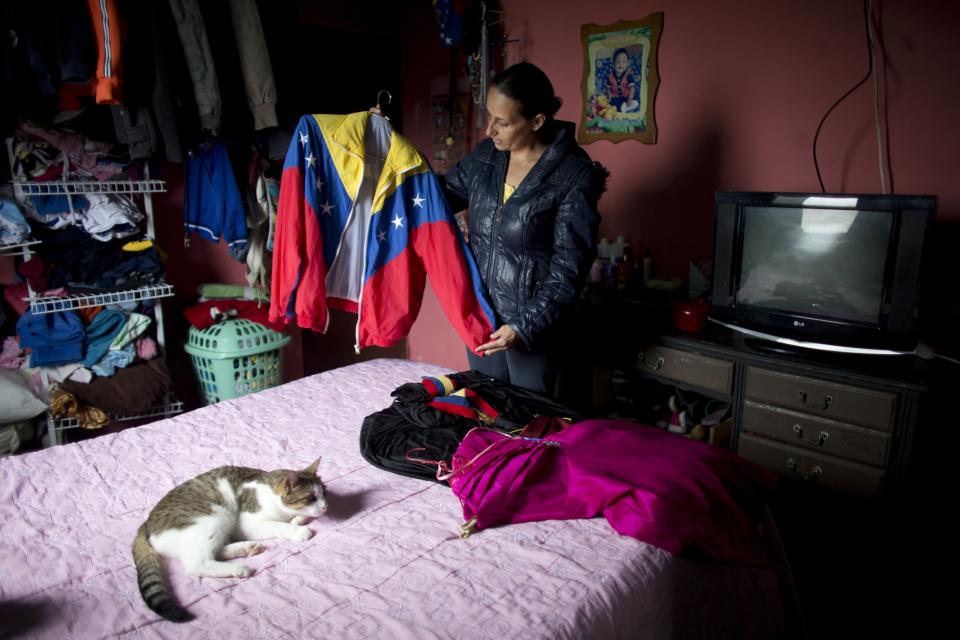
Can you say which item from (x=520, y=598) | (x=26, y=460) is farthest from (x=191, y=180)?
(x=520, y=598)

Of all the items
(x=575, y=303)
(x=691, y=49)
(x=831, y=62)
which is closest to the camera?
(x=575, y=303)

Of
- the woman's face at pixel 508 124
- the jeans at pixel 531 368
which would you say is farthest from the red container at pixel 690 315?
the woman's face at pixel 508 124

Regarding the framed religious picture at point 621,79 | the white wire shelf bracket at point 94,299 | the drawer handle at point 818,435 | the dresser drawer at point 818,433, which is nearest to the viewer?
the dresser drawer at point 818,433

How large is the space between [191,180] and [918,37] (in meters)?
2.92

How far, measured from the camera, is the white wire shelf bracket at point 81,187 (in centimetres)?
262

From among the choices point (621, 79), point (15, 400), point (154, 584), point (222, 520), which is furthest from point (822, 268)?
point (15, 400)

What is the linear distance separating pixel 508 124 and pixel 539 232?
0.33 meters

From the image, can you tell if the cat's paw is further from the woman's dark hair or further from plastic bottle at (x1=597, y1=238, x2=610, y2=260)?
plastic bottle at (x1=597, y1=238, x2=610, y2=260)

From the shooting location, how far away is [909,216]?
2.07 m

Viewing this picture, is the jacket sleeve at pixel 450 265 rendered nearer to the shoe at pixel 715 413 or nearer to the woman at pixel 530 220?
the woman at pixel 530 220

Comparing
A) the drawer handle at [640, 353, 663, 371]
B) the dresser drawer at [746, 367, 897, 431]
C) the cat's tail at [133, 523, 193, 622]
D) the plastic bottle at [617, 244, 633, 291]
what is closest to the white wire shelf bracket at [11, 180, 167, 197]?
the cat's tail at [133, 523, 193, 622]

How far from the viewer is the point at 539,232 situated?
2.04 metres

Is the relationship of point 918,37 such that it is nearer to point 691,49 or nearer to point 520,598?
point 691,49

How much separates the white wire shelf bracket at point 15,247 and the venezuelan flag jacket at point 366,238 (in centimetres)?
127
